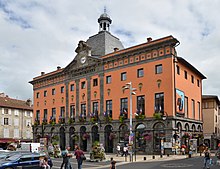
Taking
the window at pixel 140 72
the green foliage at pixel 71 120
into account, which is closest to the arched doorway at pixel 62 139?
the green foliage at pixel 71 120

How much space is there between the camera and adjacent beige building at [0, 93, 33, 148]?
6397 centimetres

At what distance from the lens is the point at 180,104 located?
3762 cm

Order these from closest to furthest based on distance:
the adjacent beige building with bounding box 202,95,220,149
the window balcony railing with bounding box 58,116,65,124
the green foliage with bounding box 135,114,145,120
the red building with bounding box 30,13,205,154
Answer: the red building with bounding box 30,13,205,154
the green foliage with bounding box 135,114,145,120
the window balcony railing with bounding box 58,116,65,124
the adjacent beige building with bounding box 202,95,220,149

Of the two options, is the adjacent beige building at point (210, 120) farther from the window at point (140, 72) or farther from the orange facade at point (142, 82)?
the window at point (140, 72)

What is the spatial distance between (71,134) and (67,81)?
874 cm

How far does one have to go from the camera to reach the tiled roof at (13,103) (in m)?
65.7

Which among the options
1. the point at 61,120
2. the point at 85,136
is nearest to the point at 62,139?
the point at 61,120

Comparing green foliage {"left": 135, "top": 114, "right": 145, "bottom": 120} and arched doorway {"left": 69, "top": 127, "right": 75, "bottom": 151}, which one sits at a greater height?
green foliage {"left": 135, "top": 114, "right": 145, "bottom": 120}

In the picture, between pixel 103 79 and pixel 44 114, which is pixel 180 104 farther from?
pixel 44 114

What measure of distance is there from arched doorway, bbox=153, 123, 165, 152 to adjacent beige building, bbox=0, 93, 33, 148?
1351 inches

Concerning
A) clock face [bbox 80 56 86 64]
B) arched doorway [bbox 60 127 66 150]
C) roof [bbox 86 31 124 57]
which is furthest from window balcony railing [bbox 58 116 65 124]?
roof [bbox 86 31 124 57]

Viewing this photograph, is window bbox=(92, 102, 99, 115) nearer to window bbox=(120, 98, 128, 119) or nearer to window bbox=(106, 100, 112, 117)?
window bbox=(106, 100, 112, 117)

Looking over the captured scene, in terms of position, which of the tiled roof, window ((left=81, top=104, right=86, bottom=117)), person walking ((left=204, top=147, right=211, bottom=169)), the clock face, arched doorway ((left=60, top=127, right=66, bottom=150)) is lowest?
arched doorway ((left=60, top=127, right=66, bottom=150))

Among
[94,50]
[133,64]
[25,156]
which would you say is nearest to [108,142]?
[133,64]
